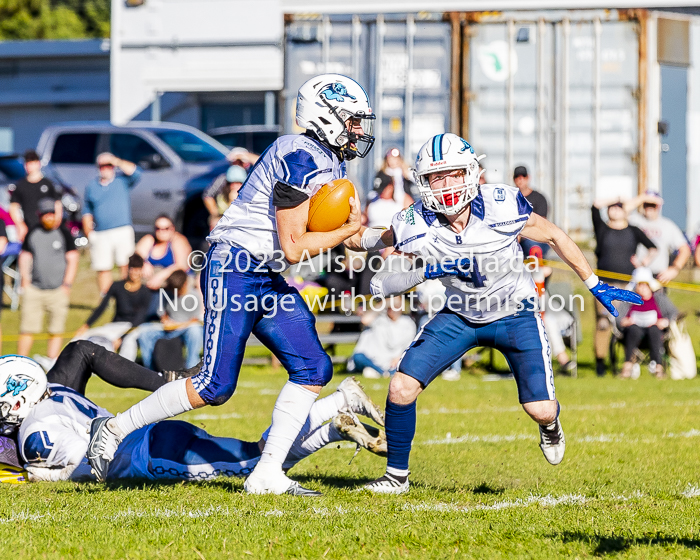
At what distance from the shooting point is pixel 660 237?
1142cm

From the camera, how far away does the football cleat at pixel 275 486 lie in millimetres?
5086

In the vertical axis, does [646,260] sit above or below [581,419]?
above

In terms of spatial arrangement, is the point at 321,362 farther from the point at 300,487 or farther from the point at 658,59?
the point at 658,59

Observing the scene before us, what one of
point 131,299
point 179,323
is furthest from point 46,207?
point 179,323

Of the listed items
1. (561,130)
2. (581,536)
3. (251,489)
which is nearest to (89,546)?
(251,489)

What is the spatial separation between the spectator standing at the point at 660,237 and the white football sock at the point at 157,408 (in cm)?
742

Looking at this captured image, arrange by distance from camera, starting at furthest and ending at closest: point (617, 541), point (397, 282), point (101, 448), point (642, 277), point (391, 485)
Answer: point (642, 277), point (391, 485), point (397, 282), point (101, 448), point (617, 541)

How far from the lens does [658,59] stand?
44.8 ft

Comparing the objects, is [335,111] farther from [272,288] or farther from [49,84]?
[49,84]

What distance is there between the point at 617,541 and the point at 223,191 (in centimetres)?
906

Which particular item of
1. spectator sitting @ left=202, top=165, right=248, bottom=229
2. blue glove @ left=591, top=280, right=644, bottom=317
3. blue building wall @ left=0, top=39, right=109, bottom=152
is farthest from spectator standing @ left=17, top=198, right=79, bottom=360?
blue building wall @ left=0, top=39, right=109, bottom=152

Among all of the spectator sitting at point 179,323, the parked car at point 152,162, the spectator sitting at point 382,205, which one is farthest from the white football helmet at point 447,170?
the parked car at point 152,162

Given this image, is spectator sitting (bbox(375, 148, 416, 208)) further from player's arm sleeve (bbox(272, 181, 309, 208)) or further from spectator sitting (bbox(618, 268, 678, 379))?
player's arm sleeve (bbox(272, 181, 309, 208))

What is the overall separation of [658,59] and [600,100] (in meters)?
0.94
